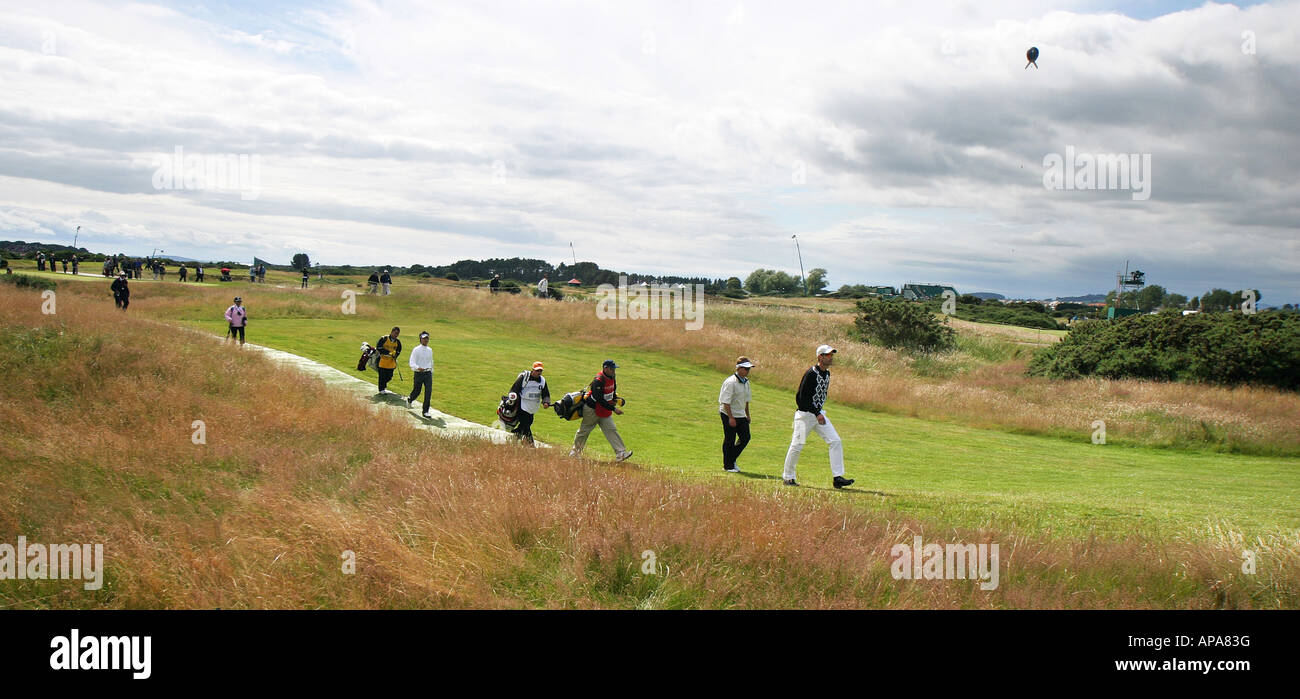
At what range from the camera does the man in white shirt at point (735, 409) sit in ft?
45.7

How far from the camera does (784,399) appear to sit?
31594mm

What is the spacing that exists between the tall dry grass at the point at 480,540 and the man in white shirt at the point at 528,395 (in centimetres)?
208

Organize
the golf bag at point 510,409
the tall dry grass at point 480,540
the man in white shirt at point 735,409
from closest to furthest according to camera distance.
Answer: the tall dry grass at point 480,540, the man in white shirt at point 735,409, the golf bag at point 510,409

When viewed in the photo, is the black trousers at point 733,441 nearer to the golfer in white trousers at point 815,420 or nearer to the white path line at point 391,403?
the golfer in white trousers at point 815,420

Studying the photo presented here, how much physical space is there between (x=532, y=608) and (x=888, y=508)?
579cm

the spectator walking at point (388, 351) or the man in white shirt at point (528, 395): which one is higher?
the spectator walking at point (388, 351)

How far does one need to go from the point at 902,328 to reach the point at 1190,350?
2176 centimetres

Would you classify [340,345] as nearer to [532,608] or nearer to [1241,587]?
[532,608]

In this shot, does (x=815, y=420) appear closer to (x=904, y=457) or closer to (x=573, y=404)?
(x=573, y=404)

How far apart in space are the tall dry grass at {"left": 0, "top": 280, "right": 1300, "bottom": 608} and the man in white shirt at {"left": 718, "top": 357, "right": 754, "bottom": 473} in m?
2.36

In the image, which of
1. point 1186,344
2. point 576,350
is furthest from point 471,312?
point 1186,344

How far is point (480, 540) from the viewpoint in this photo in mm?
8555

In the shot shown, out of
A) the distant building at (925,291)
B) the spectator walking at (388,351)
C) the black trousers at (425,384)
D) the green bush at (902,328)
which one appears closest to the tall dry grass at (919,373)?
the green bush at (902,328)
